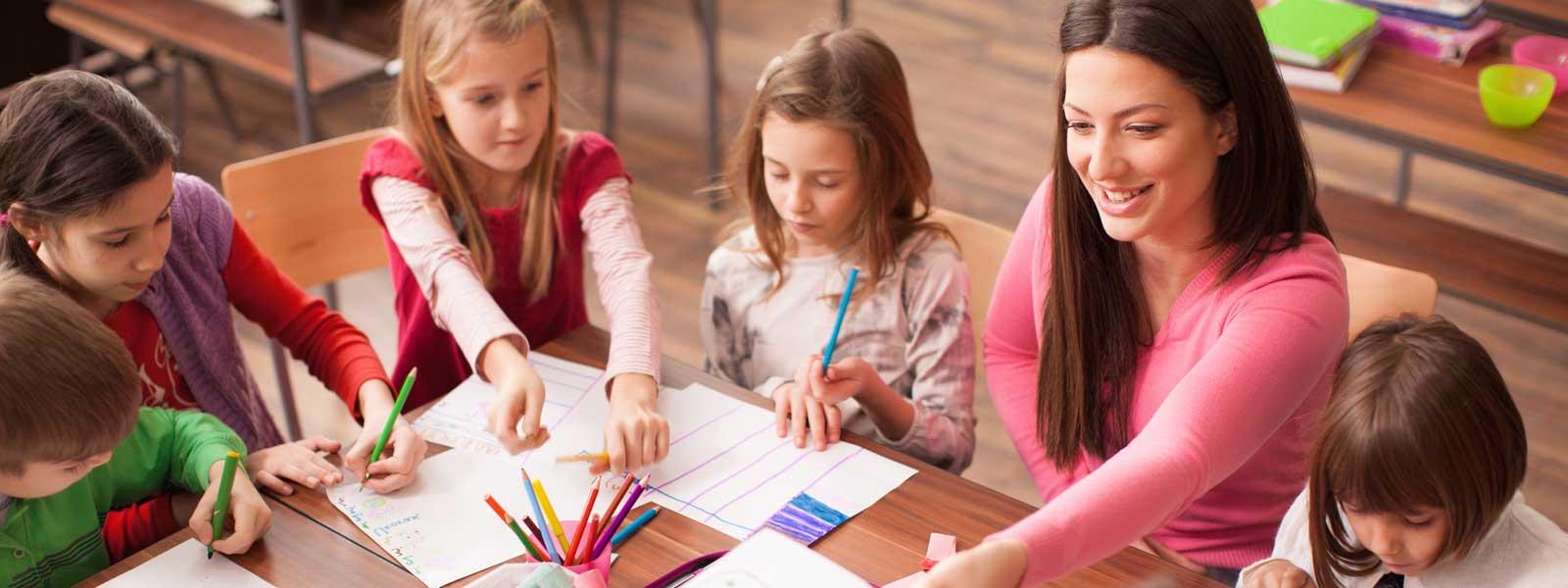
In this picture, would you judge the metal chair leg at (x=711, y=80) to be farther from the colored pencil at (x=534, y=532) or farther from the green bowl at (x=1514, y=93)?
the colored pencil at (x=534, y=532)

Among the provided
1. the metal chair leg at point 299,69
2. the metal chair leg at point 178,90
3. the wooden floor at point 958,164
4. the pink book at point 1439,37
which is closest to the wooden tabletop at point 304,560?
the wooden floor at point 958,164

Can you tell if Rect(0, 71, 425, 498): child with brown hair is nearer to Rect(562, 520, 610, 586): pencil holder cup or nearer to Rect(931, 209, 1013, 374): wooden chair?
Rect(562, 520, 610, 586): pencil holder cup

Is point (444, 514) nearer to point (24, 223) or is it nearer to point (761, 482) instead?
point (761, 482)

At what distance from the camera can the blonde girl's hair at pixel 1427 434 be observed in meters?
A: 1.18

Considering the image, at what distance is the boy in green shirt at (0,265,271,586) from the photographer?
50.7 inches

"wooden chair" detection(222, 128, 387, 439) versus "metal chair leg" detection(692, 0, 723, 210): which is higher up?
"wooden chair" detection(222, 128, 387, 439)

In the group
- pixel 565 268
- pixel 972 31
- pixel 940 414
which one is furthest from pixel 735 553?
pixel 972 31

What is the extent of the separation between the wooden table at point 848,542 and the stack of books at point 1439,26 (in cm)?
151

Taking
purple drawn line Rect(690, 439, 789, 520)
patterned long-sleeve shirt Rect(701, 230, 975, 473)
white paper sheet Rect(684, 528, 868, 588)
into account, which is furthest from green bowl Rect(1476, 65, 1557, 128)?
white paper sheet Rect(684, 528, 868, 588)

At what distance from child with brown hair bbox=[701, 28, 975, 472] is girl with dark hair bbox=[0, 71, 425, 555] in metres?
0.49

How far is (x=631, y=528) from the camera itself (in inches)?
54.7

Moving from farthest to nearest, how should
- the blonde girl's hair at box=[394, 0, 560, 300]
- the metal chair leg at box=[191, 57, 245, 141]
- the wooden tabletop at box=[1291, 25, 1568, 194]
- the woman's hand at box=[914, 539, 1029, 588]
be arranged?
1. the metal chair leg at box=[191, 57, 245, 141]
2. the wooden tabletop at box=[1291, 25, 1568, 194]
3. the blonde girl's hair at box=[394, 0, 560, 300]
4. the woman's hand at box=[914, 539, 1029, 588]

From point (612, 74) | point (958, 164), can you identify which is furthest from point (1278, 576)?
point (612, 74)

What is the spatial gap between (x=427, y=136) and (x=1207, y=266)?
101 centimetres
